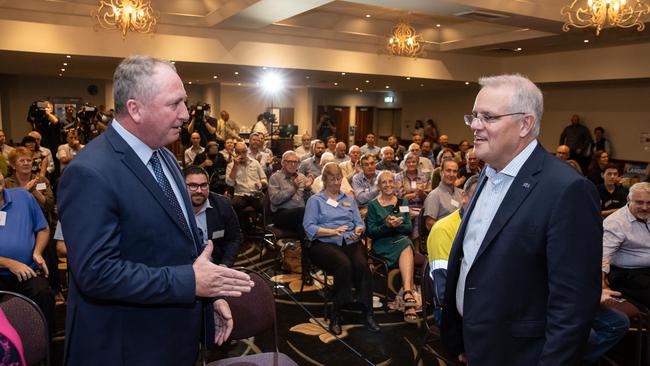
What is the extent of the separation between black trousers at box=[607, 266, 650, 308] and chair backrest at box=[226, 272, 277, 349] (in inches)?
101

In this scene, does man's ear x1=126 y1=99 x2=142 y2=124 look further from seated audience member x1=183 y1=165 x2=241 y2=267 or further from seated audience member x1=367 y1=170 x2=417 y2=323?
seated audience member x1=367 y1=170 x2=417 y2=323

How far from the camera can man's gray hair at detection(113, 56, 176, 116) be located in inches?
50.1

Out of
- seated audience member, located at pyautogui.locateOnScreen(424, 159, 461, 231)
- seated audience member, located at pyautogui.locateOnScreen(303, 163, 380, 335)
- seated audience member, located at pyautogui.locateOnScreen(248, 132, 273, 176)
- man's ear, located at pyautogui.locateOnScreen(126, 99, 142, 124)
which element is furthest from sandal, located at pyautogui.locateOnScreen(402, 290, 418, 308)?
seated audience member, located at pyautogui.locateOnScreen(248, 132, 273, 176)

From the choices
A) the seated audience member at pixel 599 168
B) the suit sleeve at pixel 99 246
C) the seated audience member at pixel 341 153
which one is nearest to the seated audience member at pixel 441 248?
the suit sleeve at pixel 99 246

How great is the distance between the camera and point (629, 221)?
10.9 feet

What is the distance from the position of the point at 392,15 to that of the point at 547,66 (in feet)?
14.2

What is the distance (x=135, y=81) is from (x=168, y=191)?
321 mm

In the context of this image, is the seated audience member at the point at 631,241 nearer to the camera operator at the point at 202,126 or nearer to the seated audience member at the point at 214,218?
the seated audience member at the point at 214,218

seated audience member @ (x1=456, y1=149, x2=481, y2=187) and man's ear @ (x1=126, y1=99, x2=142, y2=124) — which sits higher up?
man's ear @ (x1=126, y1=99, x2=142, y2=124)

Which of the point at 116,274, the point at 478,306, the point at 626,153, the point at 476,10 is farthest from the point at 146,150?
the point at 626,153

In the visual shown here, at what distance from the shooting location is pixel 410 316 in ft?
13.3

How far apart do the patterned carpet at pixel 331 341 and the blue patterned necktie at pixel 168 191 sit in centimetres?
193

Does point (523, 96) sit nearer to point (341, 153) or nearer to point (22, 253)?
point (22, 253)

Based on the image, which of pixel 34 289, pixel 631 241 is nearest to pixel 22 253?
pixel 34 289
